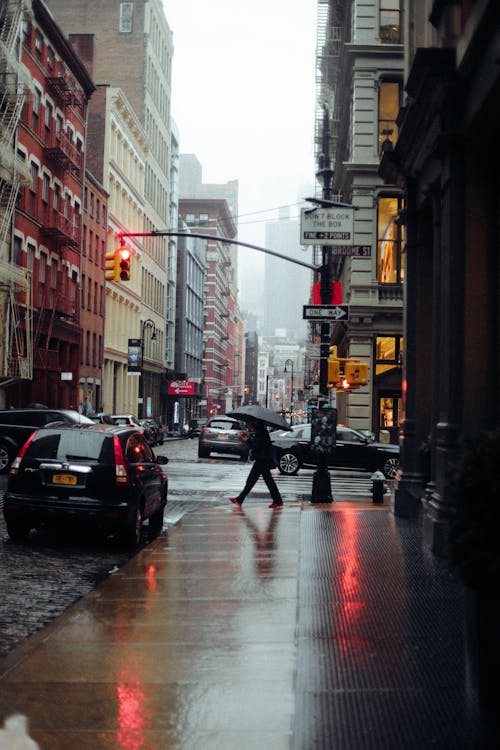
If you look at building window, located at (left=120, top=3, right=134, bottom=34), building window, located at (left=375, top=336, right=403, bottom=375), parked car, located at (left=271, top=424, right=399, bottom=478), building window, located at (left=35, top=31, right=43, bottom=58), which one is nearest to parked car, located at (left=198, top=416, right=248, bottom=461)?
building window, located at (left=375, top=336, right=403, bottom=375)

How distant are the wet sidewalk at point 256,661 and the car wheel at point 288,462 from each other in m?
17.3

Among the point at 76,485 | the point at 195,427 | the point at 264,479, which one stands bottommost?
the point at 195,427

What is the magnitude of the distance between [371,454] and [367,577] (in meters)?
19.7

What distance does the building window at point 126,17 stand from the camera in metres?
79.1

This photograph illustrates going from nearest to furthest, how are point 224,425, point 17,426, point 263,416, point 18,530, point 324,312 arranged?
point 18,530, point 263,416, point 324,312, point 17,426, point 224,425

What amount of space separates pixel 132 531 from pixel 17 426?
1289 centimetres

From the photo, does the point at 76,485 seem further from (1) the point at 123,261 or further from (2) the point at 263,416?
(1) the point at 123,261

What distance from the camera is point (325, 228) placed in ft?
58.5

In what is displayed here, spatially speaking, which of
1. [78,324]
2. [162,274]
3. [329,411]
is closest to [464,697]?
[329,411]

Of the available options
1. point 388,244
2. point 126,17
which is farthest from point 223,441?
point 126,17

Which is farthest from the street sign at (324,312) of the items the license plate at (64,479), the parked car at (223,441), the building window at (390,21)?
the building window at (390,21)

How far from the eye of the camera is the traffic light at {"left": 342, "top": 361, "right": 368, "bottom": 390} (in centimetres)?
3058

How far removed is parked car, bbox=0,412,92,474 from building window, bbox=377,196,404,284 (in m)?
17.5

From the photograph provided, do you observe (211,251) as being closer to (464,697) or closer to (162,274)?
(162,274)
